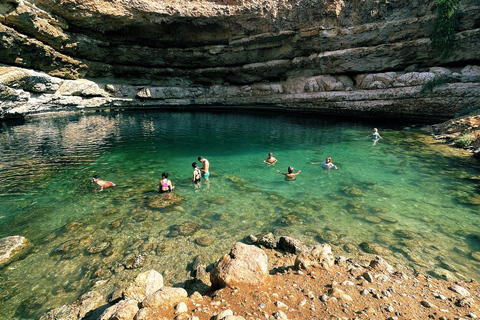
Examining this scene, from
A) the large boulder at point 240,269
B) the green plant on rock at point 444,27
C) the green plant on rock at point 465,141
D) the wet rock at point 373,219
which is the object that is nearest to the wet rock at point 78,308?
the large boulder at point 240,269

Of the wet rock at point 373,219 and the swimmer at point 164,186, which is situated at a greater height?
the swimmer at point 164,186

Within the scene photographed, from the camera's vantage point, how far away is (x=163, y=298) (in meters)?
3.71

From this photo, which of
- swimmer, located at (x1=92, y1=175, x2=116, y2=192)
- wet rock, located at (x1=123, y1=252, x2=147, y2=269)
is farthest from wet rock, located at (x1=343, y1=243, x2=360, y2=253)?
swimmer, located at (x1=92, y1=175, x2=116, y2=192)

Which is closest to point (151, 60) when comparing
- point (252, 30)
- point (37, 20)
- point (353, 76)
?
point (37, 20)

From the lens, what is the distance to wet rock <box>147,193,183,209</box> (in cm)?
895

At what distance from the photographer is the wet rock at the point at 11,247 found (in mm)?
5973

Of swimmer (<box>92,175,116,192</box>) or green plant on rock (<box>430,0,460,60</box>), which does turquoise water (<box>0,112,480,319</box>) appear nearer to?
swimmer (<box>92,175,116,192</box>)

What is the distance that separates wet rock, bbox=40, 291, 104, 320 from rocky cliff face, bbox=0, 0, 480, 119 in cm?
2904

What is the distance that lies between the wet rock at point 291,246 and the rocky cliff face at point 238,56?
82.0ft

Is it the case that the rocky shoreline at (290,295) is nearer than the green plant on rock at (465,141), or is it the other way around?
the rocky shoreline at (290,295)

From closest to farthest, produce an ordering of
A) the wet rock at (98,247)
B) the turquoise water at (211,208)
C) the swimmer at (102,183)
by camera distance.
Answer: the turquoise water at (211,208) < the wet rock at (98,247) < the swimmer at (102,183)

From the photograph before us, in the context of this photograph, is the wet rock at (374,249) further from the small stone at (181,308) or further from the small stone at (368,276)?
the small stone at (181,308)

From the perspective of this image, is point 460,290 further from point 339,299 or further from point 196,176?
point 196,176

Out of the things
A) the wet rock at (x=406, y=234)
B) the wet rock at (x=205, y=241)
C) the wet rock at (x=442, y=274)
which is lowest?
the wet rock at (x=205, y=241)
